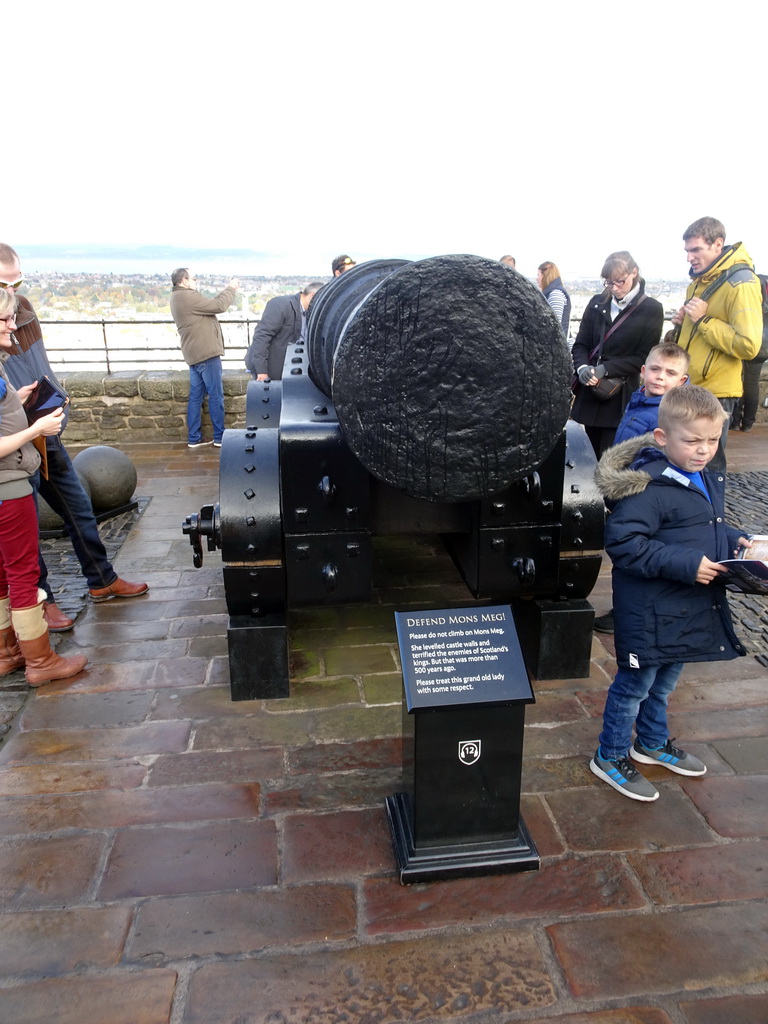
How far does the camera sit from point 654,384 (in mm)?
3395

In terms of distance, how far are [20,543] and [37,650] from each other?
19.7 inches

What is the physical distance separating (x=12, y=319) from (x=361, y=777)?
2.37m

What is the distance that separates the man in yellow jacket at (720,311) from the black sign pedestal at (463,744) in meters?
2.73

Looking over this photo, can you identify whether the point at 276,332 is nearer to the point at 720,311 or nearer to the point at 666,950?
the point at 720,311

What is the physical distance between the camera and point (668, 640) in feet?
8.23

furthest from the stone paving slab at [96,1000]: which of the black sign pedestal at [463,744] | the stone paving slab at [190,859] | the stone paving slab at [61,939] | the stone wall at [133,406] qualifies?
the stone wall at [133,406]

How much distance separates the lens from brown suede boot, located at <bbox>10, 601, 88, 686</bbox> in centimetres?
337

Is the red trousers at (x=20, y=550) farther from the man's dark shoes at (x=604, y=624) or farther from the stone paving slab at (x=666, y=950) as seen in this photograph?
the man's dark shoes at (x=604, y=624)

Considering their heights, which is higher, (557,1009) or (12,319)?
(12,319)

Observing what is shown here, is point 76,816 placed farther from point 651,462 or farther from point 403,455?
point 651,462

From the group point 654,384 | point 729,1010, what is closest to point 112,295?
point 654,384

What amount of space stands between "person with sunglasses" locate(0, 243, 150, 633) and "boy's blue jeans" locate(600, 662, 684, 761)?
2654mm

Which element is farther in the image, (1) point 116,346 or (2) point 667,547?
(1) point 116,346

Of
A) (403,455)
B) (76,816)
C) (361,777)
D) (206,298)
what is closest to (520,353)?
(403,455)
